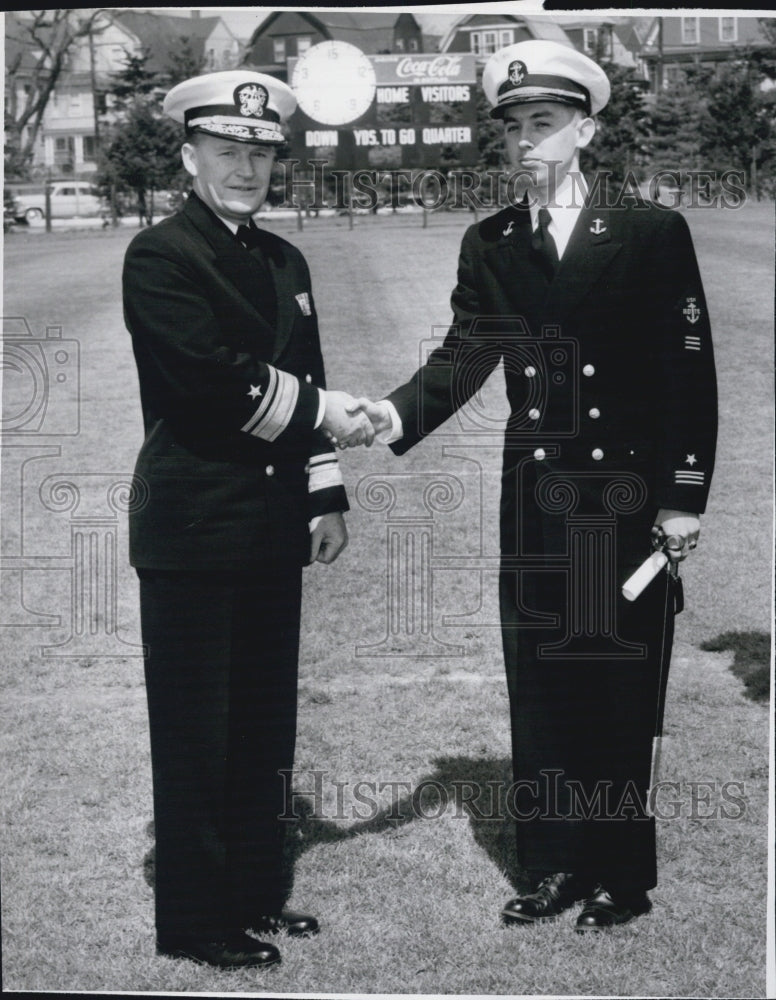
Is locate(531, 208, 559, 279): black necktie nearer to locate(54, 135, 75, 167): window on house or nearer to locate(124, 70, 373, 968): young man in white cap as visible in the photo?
locate(124, 70, 373, 968): young man in white cap

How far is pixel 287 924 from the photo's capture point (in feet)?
14.2

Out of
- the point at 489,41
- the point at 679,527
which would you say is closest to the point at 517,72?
the point at 489,41

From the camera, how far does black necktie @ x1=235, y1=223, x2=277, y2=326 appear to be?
4.09 meters

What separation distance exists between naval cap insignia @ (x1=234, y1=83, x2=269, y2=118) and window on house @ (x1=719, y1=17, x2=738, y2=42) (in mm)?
1350

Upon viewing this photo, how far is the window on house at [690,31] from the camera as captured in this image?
4.38 metres

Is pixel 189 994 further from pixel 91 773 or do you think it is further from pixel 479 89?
pixel 479 89

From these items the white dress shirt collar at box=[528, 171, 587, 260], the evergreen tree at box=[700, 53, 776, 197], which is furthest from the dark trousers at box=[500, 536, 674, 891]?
the evergreen tree at box=[700, 53, 776, 197]

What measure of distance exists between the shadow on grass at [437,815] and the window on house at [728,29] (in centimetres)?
247

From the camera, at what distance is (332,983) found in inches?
164

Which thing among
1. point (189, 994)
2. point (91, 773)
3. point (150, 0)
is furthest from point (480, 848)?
point (150, 0)

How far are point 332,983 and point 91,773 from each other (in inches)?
57.0
